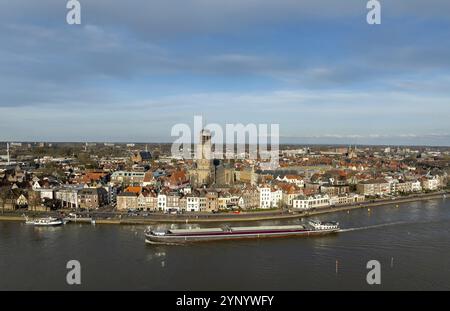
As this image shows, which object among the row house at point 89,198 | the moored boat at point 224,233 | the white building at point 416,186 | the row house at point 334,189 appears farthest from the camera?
the white building at point 416,186

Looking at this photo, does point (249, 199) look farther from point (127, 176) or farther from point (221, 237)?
point (127, 176)

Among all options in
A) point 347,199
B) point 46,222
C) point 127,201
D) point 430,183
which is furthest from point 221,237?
point 430,183

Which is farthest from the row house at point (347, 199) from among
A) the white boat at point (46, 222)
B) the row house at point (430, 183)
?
the white boat at point (46, 222)

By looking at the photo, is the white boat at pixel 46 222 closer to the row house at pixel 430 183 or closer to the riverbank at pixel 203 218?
the riverbank at pixel 203 218

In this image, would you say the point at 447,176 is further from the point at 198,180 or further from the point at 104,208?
the point at 104,208

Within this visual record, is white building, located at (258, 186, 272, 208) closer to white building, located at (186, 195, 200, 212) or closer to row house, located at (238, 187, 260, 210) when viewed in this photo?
row house, located at (238, 187, 260, 210)
